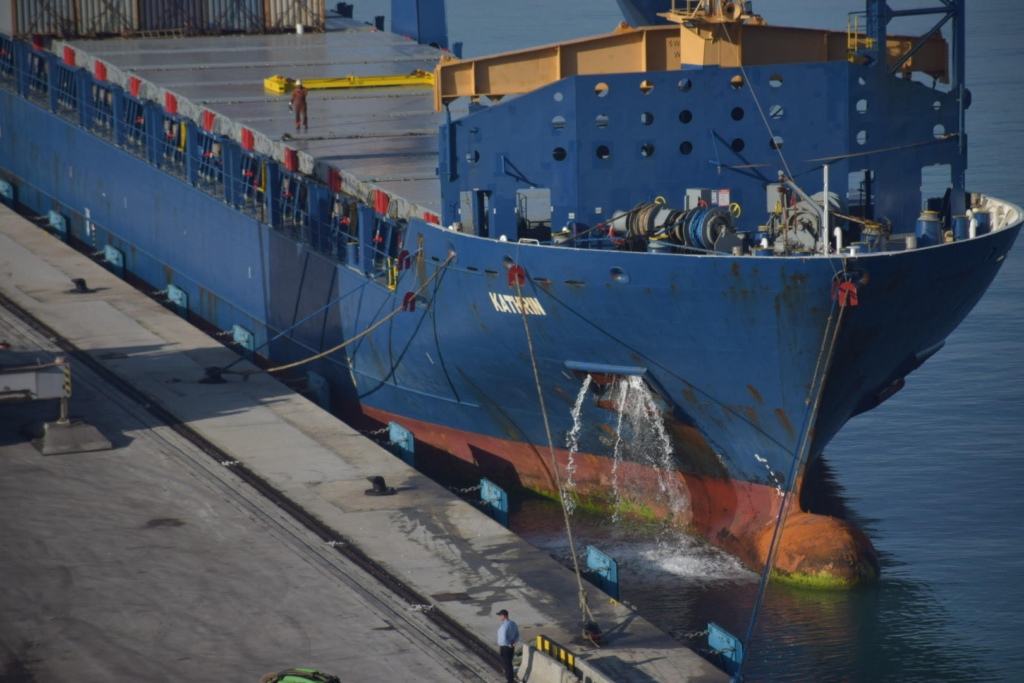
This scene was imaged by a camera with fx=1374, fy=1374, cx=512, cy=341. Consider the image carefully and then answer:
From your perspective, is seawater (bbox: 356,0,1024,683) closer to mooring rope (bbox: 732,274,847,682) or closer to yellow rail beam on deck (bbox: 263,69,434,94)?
mooring rope (bbox: 732,274,847,682)

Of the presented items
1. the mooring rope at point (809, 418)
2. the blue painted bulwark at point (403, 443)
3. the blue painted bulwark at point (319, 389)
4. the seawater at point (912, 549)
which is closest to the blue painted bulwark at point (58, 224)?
the blue painted bulwark at point (319, 389)

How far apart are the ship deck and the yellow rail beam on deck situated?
8.3 inches

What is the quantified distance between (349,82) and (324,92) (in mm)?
800

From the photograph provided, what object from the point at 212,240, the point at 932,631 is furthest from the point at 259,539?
the point at 212,240

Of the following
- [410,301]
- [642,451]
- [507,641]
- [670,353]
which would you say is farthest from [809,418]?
[410,301]

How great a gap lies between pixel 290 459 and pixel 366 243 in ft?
18.3

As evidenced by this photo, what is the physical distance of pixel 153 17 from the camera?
47.7 metres

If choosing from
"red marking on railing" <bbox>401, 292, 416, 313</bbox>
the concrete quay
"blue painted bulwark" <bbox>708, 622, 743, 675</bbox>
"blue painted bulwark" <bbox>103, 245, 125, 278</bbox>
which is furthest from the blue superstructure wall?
"blue painted bulwark" <bbox>103, 245, 125, 278</bbox>

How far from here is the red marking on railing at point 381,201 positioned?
27.7 metres

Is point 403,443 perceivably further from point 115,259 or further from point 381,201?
point 115,259

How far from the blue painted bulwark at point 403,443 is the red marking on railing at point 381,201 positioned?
4.79 metres

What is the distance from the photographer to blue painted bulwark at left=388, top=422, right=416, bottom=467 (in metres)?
25.0

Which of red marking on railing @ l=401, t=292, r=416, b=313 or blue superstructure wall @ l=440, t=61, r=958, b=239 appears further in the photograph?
red marking on railing @ l=401, t=292, r=416, b=313

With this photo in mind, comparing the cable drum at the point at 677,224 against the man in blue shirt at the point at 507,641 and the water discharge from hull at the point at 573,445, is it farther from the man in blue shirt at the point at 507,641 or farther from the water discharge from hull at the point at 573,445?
the man in blue shirt at the point at 507,641
